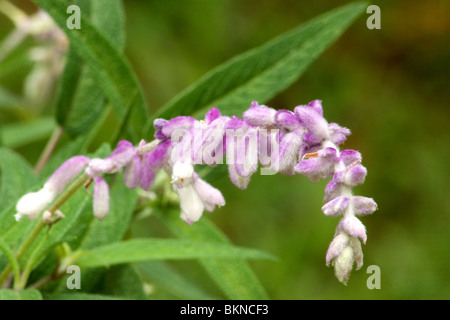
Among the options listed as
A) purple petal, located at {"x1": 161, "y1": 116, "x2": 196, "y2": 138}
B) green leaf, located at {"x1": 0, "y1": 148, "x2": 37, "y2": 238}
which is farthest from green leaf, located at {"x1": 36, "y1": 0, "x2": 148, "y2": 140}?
purple petal, located at {"x1": 161, "y1": 116, "x2": 196, "y2": 138}

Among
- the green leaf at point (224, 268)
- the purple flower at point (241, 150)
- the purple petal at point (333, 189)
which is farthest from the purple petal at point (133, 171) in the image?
the green leaf at point (224, 268)

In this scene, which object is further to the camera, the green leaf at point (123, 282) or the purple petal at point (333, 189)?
the green leaf at point (123, 282)

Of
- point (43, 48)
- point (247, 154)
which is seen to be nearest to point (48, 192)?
point (247, 154)

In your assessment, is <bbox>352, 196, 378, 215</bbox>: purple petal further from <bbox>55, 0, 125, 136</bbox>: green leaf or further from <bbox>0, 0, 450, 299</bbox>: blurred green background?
<bbox>0, 0, 450, 299</bbox>: blurred green background

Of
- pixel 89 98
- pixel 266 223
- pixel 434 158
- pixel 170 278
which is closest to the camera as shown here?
pixel 89 98

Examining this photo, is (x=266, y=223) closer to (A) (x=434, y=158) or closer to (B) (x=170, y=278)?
(A) (x=434, y=158)

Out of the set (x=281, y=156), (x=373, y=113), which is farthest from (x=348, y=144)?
(x=281, y=156)

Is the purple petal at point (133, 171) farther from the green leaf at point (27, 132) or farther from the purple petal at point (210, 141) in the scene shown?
the green leaf at point (27, 132)
